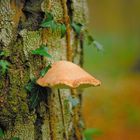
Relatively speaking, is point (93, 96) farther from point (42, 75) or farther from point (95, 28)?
point (42, 75)

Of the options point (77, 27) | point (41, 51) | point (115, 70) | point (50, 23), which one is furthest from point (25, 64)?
point (115, 70)

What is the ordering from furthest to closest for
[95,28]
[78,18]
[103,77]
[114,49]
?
[95,28]
[114,49]
[103,77]
[78,18]

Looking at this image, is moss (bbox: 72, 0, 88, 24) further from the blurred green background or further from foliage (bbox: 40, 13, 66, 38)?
the blurred green background

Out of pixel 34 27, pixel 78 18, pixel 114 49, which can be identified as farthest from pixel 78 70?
pixel 114 49

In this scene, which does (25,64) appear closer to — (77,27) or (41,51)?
(41,51)

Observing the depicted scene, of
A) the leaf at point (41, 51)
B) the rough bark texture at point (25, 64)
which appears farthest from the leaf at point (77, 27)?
the leaf at point (41, 51)

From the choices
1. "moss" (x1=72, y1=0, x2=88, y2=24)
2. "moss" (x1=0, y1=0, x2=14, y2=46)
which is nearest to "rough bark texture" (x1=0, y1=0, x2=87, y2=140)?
"moss" (x1=0, y1=0, x2=14, y2=46)
